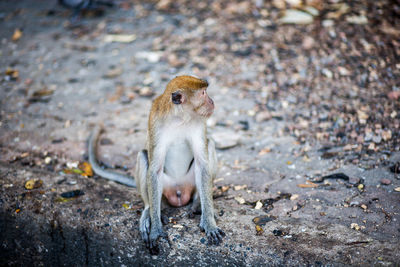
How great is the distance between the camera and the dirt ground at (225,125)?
10.5 ft

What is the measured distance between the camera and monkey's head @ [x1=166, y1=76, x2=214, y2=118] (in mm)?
2914

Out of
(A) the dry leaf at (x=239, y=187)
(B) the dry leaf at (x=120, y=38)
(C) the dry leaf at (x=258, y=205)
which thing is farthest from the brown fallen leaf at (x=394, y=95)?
(B) the dry leaf at (x=120, y=38)

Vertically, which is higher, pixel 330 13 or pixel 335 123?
pixel 330 13

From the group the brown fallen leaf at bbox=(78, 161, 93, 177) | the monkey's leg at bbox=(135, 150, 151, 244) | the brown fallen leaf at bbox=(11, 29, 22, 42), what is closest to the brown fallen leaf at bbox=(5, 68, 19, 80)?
the brown fallen leaf at bbox=(11, 29, 22, 42)

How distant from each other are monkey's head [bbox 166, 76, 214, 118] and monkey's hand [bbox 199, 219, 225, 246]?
0.87 m

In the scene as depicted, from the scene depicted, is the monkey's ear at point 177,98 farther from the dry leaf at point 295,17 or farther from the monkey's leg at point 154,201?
the dry leaf at point 295,17

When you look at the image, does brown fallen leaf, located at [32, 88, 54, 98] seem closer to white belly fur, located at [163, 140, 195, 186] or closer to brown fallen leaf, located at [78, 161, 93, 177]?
brown fallen leaf, located at [78, 161, 93, 177]

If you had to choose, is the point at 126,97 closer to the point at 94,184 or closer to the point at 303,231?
the point at 94,184

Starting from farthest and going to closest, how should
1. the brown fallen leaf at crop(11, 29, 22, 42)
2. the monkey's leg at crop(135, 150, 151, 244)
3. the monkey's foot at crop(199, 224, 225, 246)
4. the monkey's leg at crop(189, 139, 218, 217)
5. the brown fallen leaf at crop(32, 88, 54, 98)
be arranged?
the brown fallen leaf at crop(11, 29, 22, 42)
the brown fallen leaf at crop(32, 88, 54, 98)
the monkey's leg at crop(189, 139, 218, 217)
the monkey's leg at crop(135, 150, 151, 244)
the monkey's foot at crop(199, 224, 225, 246)

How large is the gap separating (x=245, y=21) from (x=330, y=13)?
1.45m

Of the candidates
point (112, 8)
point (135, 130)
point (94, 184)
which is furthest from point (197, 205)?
point (112, 8)

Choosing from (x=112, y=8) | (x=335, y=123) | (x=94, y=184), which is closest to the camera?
(x=94, y=184)

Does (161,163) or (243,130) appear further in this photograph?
(243,130)

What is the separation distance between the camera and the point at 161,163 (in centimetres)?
316
